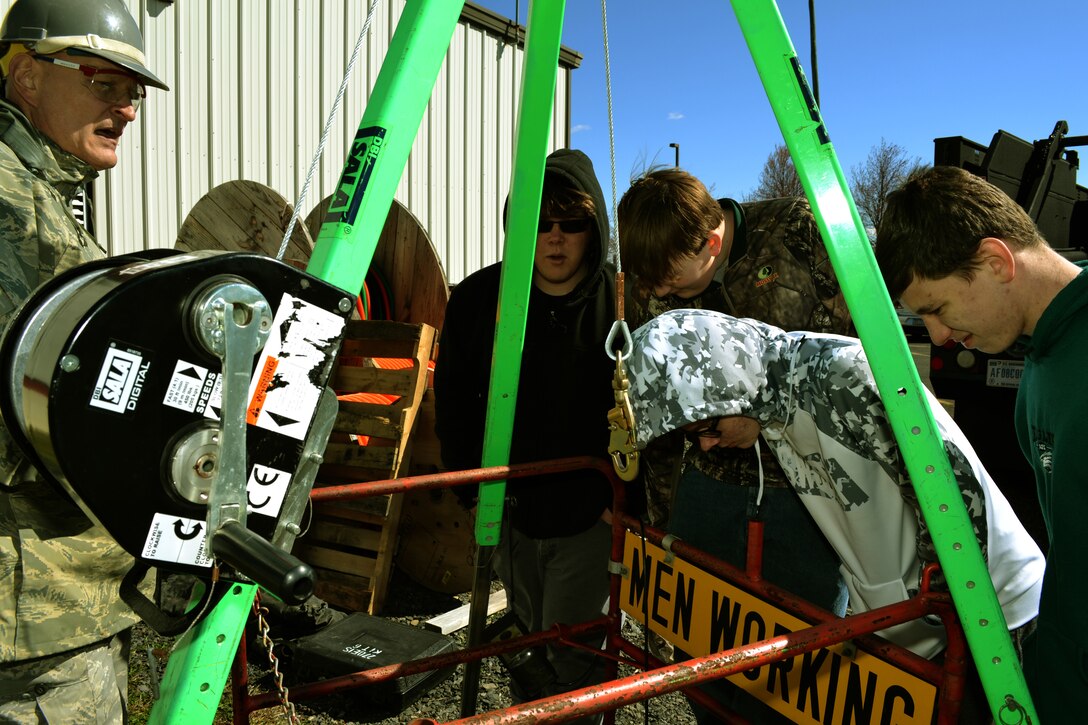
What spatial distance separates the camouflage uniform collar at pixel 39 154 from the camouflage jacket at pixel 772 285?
58.7 inches

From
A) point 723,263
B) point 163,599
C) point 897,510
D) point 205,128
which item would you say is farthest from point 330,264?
point 205,128

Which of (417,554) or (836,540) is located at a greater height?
(836,540)

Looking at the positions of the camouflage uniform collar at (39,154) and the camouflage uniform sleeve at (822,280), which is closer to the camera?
the camouflage uniform collar at (39,154)

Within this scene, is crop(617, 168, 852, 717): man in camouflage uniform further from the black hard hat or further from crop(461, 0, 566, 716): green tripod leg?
the black hard hat

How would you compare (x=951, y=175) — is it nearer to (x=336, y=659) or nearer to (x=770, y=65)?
(x=770, y=65)

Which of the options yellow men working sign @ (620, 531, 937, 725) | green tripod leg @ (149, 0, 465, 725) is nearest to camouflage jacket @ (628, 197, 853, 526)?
yellow men working sign @ (620, 531, 937, 725)

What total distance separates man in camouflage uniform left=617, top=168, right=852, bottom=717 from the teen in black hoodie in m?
0.28

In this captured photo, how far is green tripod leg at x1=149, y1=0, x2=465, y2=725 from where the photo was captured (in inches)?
36.7

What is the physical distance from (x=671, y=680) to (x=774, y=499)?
3.11ft

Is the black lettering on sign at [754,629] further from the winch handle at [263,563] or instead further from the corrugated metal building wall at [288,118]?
the corrugated metal building wall at [288,118]

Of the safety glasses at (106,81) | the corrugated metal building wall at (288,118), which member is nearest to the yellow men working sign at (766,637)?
the safety glasses at (106,81)

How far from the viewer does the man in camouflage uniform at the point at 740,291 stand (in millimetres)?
1997

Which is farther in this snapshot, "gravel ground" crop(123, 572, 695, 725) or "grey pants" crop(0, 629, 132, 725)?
"gravel ground" crop(123, 572, 695, 725)

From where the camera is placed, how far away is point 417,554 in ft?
14.2
